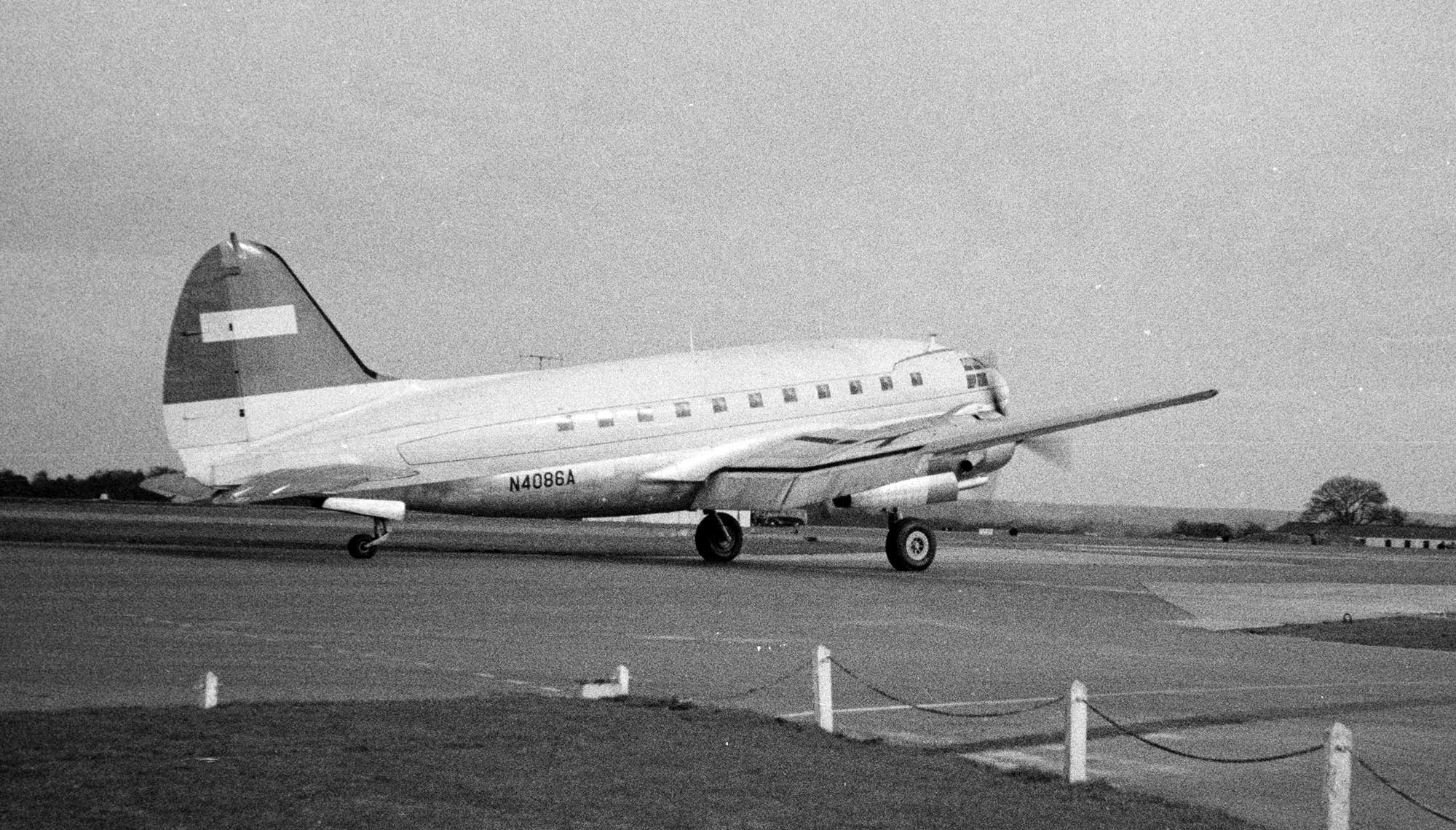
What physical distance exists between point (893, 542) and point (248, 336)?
17.6 meters

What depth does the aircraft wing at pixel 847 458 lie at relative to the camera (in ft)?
144

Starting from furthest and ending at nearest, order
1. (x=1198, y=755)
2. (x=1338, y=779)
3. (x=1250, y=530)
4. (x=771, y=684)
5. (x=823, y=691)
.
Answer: (x=1250, y=530), (x=771, y=684), (x=823, y=691), (x=1198, y=755), (x=1338, y=779)

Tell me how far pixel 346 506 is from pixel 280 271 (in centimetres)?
626

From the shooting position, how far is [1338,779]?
11.6 metres

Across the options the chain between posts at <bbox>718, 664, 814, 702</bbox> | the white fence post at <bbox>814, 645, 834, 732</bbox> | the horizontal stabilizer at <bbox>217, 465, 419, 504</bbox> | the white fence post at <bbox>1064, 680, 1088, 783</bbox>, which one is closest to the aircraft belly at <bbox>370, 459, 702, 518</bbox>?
the horizontal stabilizer at <bbox>217, 465, 419, 504</bbox>

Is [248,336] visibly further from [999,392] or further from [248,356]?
[999,392]

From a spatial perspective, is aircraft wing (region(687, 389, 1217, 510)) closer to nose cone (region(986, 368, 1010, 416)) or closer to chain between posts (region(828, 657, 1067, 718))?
nose cone (region(986, 368, 1010, 416))

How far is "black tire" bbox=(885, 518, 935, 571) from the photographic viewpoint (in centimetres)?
4503

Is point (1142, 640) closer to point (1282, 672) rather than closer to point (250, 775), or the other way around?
point (1282, 672)

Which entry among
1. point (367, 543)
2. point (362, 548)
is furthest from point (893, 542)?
point (362, 548)

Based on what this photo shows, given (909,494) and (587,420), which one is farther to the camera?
(909,494)

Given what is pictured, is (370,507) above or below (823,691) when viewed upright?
above

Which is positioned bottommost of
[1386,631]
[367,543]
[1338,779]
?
[1386,631]

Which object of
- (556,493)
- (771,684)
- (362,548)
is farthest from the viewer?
(556,493)
